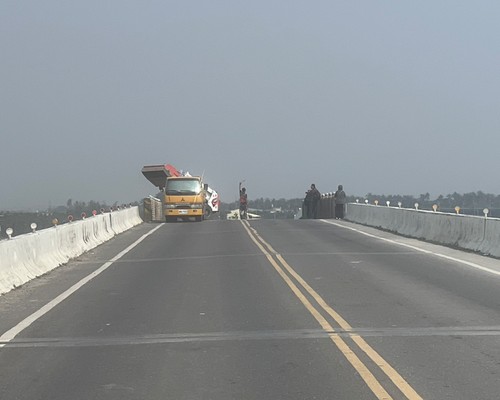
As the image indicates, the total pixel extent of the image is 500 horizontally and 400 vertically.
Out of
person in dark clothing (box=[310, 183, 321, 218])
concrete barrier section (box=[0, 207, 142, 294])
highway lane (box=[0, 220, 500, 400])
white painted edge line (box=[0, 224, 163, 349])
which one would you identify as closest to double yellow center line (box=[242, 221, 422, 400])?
→ highway lane (box=[0, 220, 500, 400])

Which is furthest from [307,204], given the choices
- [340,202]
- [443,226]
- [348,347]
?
[348,347]

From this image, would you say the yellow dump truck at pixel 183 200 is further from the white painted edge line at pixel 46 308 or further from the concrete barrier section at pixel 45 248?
the white painted edge line at pixel 46 308

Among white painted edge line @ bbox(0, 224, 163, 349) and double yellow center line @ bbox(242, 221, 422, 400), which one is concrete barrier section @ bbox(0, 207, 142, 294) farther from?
double yellow center line @ bbox(242, 221, 422, 400)

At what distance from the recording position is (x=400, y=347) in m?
8.34

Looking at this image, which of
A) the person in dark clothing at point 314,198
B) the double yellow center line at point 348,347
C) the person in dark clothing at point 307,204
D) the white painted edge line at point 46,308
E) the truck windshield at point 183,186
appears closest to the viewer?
the double yellow center line at point 348,347

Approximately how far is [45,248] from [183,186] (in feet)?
→ 81.7

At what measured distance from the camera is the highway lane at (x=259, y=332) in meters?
6.84

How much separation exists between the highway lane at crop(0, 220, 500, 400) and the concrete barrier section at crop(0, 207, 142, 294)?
0.45 metres

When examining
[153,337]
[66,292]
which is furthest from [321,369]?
[66,292]

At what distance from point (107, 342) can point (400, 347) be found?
3320mm

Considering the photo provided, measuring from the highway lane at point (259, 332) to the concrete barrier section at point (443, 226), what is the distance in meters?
2.18

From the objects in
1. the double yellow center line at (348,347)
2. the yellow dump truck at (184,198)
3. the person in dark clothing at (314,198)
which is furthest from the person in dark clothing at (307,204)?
the double yellow center line at (348,347)

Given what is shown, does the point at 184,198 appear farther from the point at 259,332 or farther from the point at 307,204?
the point at 259,332

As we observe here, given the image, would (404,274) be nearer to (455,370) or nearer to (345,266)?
(345,266)
